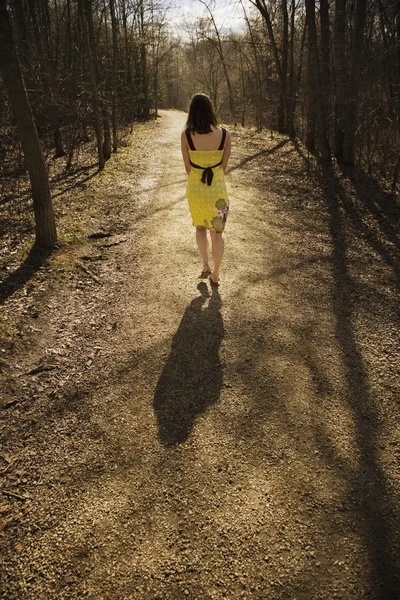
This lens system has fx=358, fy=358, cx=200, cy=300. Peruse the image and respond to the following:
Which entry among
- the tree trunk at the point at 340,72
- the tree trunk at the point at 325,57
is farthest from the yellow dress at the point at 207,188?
the tree trunk at the point at 325,57

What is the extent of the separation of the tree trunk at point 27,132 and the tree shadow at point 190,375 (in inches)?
107

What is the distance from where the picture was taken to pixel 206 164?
149 inches

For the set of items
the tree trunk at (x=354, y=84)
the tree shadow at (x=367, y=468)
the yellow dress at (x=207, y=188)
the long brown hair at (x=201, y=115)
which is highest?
the tree trunk at (x=354, y=84)

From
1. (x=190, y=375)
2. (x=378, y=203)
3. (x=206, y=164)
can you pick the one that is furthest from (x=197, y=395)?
(x=378, y=203)

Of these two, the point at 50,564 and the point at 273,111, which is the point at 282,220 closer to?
the point at 50,564

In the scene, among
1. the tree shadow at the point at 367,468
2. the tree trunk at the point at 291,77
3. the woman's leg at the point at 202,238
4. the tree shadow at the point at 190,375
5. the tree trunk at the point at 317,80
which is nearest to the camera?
the tree shadow at the point at 367,468

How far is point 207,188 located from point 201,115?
2.36ft

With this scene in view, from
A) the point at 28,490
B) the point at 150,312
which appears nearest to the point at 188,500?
the point at 28,490

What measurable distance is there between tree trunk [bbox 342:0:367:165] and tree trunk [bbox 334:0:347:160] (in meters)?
0.23

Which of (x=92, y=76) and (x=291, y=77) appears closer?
(x=92, y=76)

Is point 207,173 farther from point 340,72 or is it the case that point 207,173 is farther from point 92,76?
point 340,72

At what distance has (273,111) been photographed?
21.1 meters

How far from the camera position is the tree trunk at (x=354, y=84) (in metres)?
8.92

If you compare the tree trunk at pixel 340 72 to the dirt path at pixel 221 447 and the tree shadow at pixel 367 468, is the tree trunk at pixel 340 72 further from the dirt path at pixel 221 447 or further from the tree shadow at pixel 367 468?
the tree shadow at pixel 367 468
